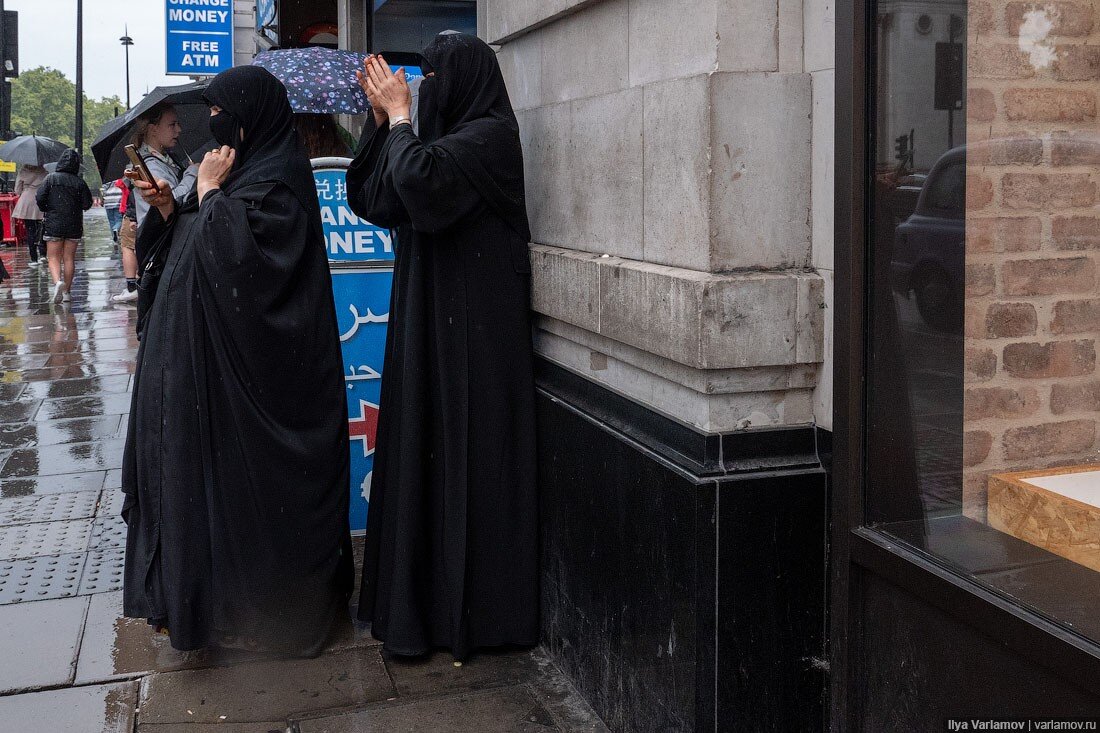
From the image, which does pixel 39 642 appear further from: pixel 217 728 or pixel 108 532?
pixel 108 532

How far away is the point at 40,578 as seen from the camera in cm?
504

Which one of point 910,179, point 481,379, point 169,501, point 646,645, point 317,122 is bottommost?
point 646,645

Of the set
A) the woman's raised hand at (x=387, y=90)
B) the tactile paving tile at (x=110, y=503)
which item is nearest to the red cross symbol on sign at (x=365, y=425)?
the tactile paving tile at (x=110, y=503)

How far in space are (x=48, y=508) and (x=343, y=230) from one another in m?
2.34

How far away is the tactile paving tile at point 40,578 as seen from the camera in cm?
484

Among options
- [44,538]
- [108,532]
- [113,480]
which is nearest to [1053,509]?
[108,532]

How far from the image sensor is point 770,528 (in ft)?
9.52

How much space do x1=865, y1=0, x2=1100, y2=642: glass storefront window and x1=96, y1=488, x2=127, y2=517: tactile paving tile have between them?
4601mm

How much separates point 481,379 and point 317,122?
3.30 meters

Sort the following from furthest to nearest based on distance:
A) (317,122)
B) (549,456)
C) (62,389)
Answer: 1. (62,389)
2. (317,122)
3. (549,456)

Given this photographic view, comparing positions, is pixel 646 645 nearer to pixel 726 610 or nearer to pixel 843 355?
pixel 726 610

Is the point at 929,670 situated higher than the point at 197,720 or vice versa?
the point at 929,670

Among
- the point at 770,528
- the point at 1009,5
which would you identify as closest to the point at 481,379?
the point at 770,528

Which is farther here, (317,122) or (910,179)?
(317,122)
